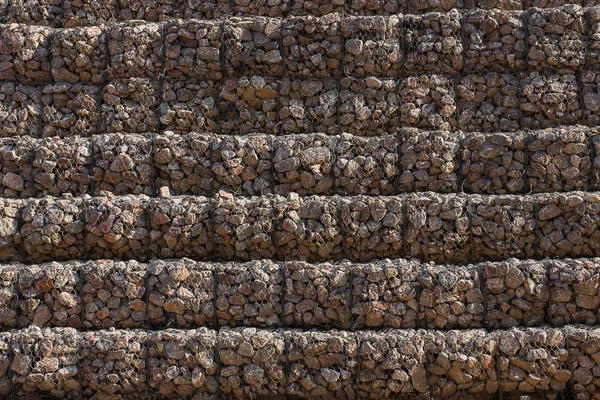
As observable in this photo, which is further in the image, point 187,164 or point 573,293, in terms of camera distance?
point 187,164

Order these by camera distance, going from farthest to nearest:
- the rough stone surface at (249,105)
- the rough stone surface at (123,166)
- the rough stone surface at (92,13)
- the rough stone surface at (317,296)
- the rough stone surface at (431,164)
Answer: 1. the rough stone surface at (92,13)
2. the rough stone surface at (249,105)
3. the rough stone surface at (123,166)
4. the rough stone surface at (431,164)
5. the rough stone surface at (317,296)

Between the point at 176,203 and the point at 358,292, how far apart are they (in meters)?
2.75

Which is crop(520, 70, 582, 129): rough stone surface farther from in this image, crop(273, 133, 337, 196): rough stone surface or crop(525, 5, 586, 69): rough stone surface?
crop(273, 133, 337, 196): rough stone surface

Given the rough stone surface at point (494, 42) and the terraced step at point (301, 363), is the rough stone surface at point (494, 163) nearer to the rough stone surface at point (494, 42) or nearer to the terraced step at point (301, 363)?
the rough stone surface at point (494, 42)

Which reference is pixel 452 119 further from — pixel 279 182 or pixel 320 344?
pixel 320 344

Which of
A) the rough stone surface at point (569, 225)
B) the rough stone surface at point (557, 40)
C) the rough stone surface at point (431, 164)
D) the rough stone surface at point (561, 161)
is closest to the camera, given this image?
the rough stone surface at point (569, 225)

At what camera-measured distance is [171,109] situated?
42.0ft

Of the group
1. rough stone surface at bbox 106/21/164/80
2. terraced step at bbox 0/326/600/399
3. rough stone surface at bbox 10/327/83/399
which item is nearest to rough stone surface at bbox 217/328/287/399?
terraced step at bbox 0/326/600/399

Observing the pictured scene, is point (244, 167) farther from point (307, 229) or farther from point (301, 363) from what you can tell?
point (301, 363)

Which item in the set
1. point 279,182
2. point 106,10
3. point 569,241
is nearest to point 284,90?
point 279,182

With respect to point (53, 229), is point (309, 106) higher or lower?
higher

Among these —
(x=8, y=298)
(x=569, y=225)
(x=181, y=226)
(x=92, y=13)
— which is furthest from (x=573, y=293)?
(x=92, y=13)

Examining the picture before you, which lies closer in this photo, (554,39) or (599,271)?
(599,271)

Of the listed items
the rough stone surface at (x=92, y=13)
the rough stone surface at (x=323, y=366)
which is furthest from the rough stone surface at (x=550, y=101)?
the rough stone surface at (x=92, y=13)
